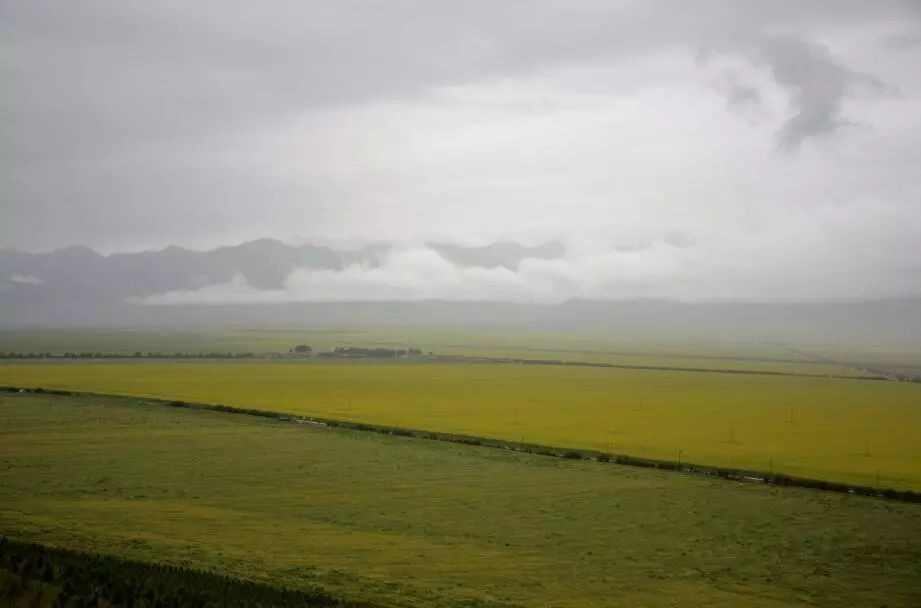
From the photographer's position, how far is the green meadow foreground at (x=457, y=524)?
638 inches

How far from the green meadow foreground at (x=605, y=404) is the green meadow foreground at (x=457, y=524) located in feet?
19.1

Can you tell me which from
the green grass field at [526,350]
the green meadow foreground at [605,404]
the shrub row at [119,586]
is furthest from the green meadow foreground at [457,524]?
the green grass field at [526,350]

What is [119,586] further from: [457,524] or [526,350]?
[526,350]

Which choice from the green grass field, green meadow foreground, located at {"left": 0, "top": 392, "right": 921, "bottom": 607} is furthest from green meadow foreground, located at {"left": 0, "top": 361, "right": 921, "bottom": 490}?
the green grass field

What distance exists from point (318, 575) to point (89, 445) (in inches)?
704

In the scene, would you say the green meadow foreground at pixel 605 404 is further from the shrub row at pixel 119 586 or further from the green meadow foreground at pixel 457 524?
the shrub row at pixel 119 586

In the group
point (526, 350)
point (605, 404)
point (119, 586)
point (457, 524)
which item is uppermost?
point (526, 350)

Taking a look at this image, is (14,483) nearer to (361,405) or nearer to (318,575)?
(318,575)

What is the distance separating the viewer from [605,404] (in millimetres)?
51062

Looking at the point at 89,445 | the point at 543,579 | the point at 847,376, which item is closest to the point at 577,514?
the point at 543,579

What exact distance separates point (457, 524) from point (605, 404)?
31.6 m

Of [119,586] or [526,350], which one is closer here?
[119,586]

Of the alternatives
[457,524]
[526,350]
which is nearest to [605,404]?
[457,524]

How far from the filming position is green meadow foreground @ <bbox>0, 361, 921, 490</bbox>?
33.1 meters
